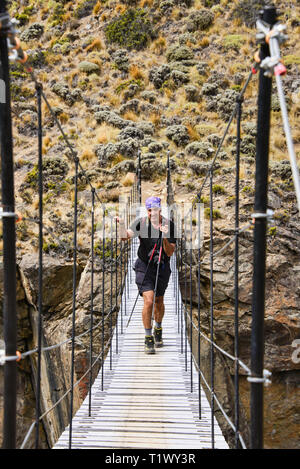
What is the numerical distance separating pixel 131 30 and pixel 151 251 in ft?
42.7

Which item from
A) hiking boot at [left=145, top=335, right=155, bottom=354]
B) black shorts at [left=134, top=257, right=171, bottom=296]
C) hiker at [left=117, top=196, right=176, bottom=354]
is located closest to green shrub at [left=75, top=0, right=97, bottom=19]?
hiker at [left=117, top=196, right=176, bottom=354]

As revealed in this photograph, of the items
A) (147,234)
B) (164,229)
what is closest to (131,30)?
(147,234)

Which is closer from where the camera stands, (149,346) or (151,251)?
(151,251)

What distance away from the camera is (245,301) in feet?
16.3

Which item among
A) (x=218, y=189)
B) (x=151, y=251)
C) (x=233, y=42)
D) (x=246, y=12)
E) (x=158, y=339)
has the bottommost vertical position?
(x=158, y=339)

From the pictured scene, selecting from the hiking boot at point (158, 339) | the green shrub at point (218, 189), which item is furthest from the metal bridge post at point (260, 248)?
the green shrub at point (218, 189)

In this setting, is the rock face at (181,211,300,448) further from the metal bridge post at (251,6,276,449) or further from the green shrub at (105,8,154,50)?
the green shrub at (105,8,154,50)

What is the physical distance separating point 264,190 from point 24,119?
11087mm

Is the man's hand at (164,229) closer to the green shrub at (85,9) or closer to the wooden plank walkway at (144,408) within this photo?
the wooden plank walkway at (144,408)

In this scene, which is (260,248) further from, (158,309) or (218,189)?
(218,189)

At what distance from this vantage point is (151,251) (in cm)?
300
